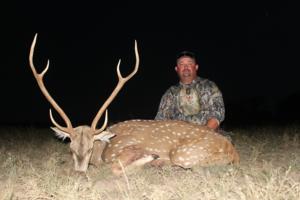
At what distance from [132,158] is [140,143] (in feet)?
0.95

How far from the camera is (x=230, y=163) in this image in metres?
4.93

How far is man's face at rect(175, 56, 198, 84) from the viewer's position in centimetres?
662

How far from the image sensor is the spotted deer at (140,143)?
4988 mm

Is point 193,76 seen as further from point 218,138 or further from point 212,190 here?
point 212,190

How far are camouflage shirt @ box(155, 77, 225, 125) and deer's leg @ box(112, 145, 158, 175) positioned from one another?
4.66 ft

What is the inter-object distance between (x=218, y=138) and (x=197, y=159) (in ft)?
1.11

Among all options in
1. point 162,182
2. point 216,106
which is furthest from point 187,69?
point 162,182

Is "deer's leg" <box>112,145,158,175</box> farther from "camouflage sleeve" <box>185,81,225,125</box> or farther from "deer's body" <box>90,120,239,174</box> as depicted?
"camouflage sleeve" <box>185,81,225,125</box>

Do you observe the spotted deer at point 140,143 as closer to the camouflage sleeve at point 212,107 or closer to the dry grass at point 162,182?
the dry grass at point 162,182

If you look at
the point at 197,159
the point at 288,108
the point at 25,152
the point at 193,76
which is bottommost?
the point at 288,108

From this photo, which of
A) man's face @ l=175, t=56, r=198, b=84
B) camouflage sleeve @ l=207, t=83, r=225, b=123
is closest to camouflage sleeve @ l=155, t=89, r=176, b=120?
man's face @ l=175, t=56, r=198, b=84

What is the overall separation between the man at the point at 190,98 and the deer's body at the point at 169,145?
1024 millimetres

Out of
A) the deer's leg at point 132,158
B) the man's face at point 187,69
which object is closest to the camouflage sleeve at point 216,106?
the man's face at point 187,69

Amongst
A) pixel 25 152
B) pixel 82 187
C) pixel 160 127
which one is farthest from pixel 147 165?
pixel 25 152
